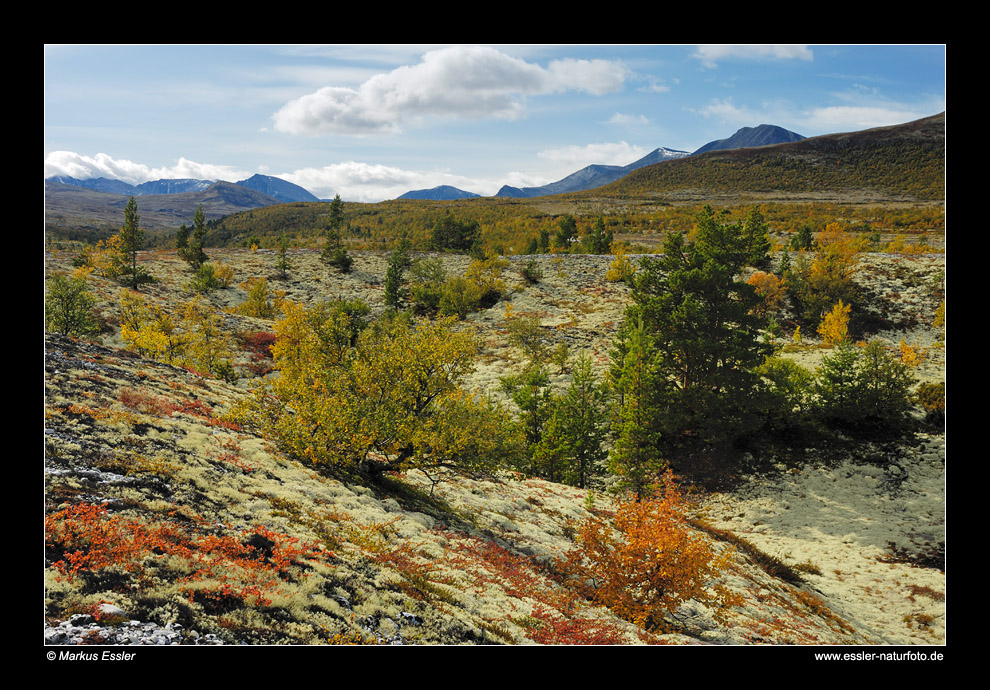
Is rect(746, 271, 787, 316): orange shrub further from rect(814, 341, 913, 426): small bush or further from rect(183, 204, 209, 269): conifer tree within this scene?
rect(183, 204, 209, 269): conifer tree

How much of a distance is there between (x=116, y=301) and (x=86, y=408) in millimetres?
40224

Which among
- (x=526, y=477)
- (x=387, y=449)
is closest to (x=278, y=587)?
(x=387, y=449)

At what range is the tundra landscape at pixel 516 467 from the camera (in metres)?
7.99

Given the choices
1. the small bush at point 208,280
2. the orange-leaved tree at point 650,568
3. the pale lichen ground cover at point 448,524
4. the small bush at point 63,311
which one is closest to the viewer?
the pale lichen ground cover at point 448,524

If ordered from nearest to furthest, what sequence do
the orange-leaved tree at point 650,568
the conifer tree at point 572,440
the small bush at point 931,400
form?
1. the orange-leaved tree at point 650,568
2. the conifer tree at point 572,440
3. the small bush at point 931,400

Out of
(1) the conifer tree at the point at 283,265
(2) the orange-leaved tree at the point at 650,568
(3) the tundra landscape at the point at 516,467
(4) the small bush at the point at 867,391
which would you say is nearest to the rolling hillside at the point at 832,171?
(3) the tundra landscape at the point at 516,467

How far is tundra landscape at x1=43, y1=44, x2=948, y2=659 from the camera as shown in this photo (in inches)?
315

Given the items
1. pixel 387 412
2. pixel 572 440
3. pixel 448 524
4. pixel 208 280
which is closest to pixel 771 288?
pixel 572 440

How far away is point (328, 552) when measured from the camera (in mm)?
9781

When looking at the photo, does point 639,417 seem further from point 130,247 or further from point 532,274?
point 130,247

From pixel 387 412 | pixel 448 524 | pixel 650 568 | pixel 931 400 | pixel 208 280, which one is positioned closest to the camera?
pixel 650 568

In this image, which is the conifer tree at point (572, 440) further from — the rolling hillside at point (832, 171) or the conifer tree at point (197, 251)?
the rolling hillside at point (832, 171)

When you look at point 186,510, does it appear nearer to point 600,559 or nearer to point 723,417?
point 600,559

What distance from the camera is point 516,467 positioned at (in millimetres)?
25891
